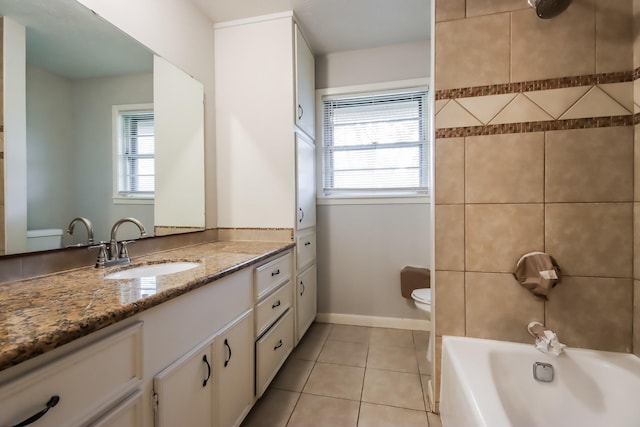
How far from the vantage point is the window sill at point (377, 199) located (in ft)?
8.04

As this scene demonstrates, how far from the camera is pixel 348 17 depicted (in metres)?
2.09

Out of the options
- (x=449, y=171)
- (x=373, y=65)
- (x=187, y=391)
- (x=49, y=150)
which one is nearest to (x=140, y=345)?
(x=187, y=391)

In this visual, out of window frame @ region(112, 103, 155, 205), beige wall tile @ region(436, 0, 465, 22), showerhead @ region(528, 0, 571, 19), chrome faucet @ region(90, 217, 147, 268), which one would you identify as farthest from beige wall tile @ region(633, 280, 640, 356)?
window frame @ region(112, 103, 155, 205)

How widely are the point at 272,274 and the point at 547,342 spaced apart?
1335mm

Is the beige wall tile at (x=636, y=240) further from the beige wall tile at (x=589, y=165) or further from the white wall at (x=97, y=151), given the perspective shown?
the white wall at (x=97, y=151)

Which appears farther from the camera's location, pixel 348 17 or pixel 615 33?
pixel 348 17

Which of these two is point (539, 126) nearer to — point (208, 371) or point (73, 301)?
point (208, 371)

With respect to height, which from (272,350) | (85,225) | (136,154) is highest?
(136,154)

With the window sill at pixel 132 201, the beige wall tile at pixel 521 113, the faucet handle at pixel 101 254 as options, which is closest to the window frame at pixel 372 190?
the beige wall tile at pixel 521 113

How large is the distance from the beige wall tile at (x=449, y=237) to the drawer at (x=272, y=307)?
3.03ft

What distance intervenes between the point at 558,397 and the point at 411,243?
4.61 ft

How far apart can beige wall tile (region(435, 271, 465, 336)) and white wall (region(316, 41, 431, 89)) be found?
180 centimetres

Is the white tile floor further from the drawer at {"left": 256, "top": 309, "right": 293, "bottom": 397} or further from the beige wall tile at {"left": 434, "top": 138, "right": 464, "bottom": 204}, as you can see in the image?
the beige wall tile at {"left": 434, "top": 138, "right": 464, "bottom": 204}

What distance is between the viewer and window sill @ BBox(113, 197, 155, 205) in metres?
1.40
